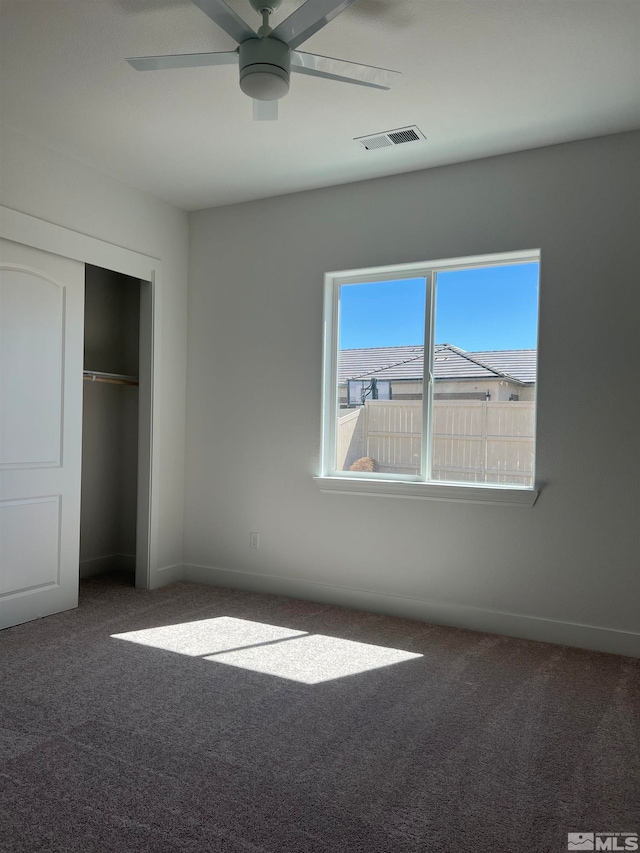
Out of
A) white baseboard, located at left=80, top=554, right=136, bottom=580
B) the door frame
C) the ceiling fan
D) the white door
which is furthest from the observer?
white baseboard, located at left=80, top=554, right=136, bottom=580

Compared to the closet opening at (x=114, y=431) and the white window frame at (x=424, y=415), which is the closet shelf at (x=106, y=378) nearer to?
the closet opening at (x=114, y=431)

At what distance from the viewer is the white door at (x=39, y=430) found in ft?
11.9

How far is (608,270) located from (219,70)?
2.26 meters

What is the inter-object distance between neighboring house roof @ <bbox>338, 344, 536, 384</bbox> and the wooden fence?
178mm

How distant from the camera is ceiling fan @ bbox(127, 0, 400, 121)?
2.33 meters

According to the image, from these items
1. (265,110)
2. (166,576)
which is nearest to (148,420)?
(166,576)

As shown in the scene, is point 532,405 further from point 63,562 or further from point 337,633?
point 63,562

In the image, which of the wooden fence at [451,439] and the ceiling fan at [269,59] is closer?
the ceiling fan at [269,59]

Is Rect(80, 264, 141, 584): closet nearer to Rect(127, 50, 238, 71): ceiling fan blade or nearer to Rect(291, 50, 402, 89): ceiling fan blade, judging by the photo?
Rect(127, 50, 238, 71): ceiling fan blade

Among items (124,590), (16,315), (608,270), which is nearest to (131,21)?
(16,315)

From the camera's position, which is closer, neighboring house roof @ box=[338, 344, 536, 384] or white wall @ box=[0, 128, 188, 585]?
white wall @ box=[0, 128, 188, 585]

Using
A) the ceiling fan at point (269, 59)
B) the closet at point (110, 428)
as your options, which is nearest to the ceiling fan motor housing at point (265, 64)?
the ceiling fan at point (269, 59)

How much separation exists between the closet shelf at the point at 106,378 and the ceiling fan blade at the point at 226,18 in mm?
2495

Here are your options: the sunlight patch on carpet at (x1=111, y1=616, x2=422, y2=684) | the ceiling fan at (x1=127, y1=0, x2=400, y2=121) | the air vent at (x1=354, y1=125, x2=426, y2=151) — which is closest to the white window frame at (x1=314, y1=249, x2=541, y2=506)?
the air vent at (x1=354, y1=125, x2=426, y2=151)
